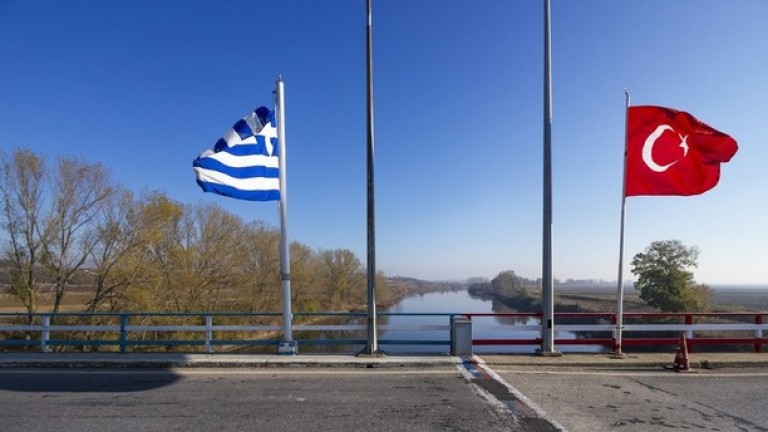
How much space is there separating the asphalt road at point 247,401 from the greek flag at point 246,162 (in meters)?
3.59

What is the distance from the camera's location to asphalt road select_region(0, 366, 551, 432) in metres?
5.77

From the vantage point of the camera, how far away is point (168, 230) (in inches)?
1271

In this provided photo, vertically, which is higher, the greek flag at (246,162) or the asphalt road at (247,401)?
the greek flag at (246,162)

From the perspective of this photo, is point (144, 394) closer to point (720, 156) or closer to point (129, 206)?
point (720, 156)

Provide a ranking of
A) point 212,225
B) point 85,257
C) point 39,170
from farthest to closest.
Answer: point 212,225 < point 85,257 < point 39,170

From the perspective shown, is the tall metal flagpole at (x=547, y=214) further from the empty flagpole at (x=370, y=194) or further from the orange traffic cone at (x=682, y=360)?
the empty flagpole at (x=370, y=194)

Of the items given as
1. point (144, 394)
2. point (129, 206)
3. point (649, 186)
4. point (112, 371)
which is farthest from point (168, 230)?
point (649, 186)

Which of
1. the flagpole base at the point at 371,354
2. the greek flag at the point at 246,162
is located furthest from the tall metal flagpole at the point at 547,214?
the greek flag at the point at 246,162

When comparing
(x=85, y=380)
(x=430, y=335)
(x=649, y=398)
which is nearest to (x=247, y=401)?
(x=85, y=380)

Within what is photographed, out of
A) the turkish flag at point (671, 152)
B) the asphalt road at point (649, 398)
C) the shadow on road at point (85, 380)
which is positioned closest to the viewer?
the asphalt road at point (649, 398)

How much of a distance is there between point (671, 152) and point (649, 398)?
5.73 metres

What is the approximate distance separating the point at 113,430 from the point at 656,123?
11.3 meters

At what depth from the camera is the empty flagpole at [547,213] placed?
10023mm

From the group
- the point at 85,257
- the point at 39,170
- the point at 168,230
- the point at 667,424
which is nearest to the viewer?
→ the point at 667,424
